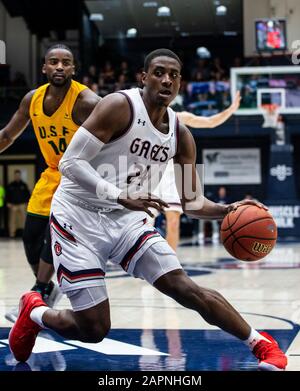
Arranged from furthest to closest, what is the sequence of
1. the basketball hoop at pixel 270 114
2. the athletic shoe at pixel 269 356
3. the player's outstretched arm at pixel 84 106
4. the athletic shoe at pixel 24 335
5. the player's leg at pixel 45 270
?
the basketball hoop at pixel 270 114 → the player's leg at pixel 45 270 → the player's outstretched arm at pixel 84 106 → the athletic shoe at pixel 24 335 → the athletic shoe at pixel 269 356

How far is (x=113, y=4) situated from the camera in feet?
81.3

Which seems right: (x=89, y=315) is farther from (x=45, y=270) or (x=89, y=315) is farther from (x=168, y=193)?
(x=168, y=193)

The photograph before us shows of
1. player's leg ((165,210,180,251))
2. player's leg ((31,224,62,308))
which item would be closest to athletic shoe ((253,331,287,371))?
player's leg ((31,224,62,308))

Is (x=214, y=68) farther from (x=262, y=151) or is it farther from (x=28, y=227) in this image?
(x=28, y=227)

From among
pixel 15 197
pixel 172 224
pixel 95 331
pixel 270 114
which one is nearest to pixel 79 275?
pixel 95 331

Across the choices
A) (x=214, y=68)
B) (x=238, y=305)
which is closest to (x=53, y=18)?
(x=214, y=68)

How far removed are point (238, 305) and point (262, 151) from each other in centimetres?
1459

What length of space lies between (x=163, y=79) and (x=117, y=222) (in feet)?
2.73

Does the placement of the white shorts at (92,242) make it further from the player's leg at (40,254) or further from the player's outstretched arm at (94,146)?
the player's leg at (40,254)

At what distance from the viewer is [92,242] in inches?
169

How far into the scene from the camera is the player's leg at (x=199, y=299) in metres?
4.20

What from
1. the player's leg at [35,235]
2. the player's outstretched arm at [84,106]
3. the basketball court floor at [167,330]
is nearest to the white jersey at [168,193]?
the basketball court floor at [167,330]

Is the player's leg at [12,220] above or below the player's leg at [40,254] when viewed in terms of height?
below

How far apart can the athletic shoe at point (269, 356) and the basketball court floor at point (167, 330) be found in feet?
0.42
